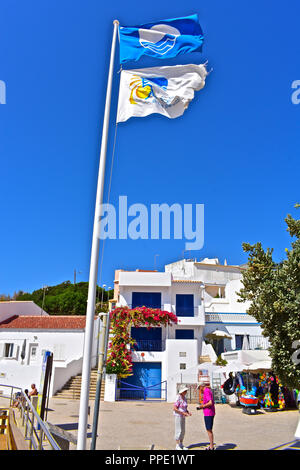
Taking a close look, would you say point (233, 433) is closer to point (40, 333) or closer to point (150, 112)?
point (150, 112)

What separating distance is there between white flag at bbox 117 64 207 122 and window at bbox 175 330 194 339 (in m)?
21.2

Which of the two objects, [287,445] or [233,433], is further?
[233,433]

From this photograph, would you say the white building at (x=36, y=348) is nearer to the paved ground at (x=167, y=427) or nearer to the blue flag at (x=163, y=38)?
the paved ground at (x=167, y=427)

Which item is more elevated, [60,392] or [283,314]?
[283,314]

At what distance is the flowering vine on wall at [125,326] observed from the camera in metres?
22.8

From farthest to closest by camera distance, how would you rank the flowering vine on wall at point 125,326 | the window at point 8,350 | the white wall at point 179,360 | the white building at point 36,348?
the window at point 8,350 → the white building at point 36,348 → the flowering vine on wall at point 125,326 → the white wall at point 179,360

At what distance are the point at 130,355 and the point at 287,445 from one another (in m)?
15.5

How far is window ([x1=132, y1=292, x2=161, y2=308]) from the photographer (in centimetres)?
2766

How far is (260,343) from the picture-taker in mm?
29172

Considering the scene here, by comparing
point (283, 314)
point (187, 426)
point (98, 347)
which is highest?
point (283, 314)

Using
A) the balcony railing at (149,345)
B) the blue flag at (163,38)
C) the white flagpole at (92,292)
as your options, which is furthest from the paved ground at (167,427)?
the blue flag at (163,38)

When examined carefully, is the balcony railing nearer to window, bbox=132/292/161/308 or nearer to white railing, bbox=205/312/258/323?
window, bbox=132/292/161/308

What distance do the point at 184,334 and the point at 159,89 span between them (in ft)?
71.1
